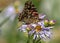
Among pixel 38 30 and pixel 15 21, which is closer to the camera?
pixel 38 30

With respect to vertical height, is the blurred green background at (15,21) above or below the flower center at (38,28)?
below

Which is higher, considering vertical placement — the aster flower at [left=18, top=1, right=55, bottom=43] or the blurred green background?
the aster flower at [left=18, top=1, right=55, bottom=43]

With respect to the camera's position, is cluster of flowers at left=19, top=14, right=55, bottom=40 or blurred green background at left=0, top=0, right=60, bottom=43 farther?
blurred green background at left=0, top=0, right=60, bottom=43

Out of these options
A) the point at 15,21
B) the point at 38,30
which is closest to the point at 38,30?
the point at 38,30

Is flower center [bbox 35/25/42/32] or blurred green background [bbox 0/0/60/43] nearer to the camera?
flower center [bbox 35/25/42/32]

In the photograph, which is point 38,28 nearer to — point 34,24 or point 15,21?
point 34,24

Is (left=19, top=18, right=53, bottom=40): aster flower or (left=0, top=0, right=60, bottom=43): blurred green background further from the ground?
(left=19, top=18, right=53, bottom=40): aster flower
